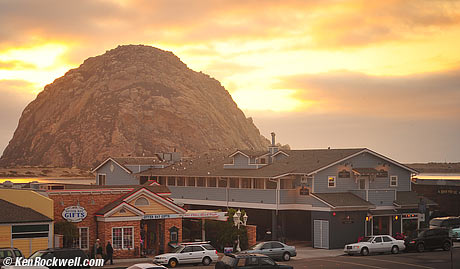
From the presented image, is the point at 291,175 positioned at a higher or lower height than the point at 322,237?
higher

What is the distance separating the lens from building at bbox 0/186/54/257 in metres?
43.9

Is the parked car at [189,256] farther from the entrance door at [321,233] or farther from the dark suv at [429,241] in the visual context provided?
the dark suv at [429,241]

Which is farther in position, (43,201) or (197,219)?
(197,219)

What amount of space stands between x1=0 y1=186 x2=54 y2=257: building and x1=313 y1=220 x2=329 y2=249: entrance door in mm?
23211

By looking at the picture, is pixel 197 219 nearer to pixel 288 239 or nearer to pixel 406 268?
pixel 288 239

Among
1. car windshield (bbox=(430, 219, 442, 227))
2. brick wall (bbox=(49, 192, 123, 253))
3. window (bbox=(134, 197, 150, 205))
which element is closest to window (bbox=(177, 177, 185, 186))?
window (bbox=(134, 197, 150, 205))

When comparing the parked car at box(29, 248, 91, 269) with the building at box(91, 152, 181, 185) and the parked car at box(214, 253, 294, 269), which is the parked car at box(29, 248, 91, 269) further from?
the building at box(91, 152, 181, 185)

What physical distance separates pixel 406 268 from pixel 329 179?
21.4 metres

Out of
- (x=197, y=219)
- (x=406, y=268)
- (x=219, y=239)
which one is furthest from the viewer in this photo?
(x=197, y=219)

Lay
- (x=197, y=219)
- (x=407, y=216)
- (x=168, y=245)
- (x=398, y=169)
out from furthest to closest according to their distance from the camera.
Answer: (x=398, y=169) < (x=407, y=216) < (x=197, y=219) < (x=168, y=245)

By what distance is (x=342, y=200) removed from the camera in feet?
194

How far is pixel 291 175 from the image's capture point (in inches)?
2445

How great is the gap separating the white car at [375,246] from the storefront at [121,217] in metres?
13.4

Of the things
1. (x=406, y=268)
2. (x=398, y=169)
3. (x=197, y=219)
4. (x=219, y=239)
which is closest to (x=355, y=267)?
(x=406, y=268)
